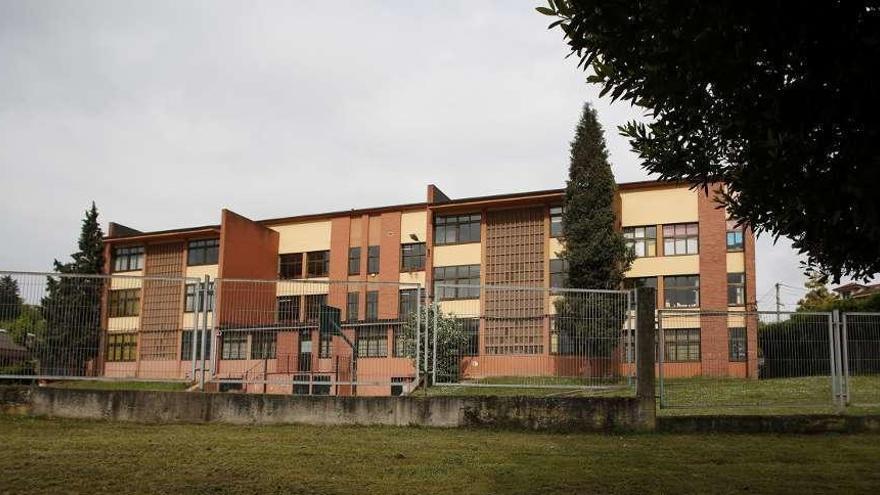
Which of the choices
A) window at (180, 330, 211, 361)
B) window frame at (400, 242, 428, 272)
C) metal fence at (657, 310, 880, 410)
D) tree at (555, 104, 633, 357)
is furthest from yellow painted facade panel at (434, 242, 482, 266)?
window at (180, 330, 211, 361)

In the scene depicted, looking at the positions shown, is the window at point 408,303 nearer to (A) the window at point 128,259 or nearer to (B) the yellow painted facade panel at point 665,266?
(B) the yellow painted facade panel at point 665,266

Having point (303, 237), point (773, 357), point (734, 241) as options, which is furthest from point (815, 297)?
point (773, 357)

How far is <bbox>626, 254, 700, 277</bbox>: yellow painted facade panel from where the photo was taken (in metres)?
39.5

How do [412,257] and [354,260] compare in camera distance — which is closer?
[412,257]

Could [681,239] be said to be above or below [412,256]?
above

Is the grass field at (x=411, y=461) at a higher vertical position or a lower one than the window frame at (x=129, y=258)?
lower

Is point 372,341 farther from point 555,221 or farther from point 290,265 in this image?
point 290,265

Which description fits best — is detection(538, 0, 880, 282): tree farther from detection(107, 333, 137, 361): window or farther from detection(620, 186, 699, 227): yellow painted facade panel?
detection(620, 186, 699, 227): yellow painted facade panel

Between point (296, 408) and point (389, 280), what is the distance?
35.5m

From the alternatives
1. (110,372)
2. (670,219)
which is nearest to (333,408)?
(110,372)

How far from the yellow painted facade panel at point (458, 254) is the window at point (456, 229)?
0.33 m

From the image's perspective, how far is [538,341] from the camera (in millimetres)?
12844

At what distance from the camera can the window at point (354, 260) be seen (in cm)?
4869

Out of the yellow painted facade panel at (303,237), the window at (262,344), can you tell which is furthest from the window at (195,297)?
the yellow painted facade panel at (303,237)
